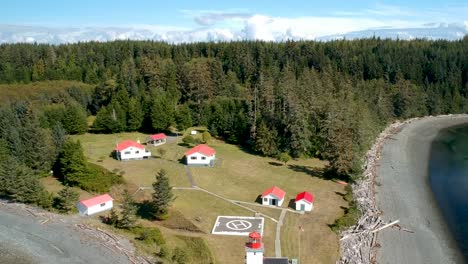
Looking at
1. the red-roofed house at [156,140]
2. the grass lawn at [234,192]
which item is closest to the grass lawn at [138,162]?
the grass lawn at [234,192]

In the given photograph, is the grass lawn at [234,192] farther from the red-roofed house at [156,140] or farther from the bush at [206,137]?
the bush at [206,137]

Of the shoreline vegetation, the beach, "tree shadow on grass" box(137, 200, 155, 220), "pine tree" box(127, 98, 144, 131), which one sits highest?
"pine tree" box(127, 98, 144, 131)

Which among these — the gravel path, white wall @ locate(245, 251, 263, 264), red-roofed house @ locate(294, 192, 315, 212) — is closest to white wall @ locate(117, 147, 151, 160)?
the gravel path

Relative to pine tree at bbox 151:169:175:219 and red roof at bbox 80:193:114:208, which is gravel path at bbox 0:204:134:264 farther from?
pine tree at bbox 151:169:175:219

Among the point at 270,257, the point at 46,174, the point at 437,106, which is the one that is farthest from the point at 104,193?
the point at 437,106

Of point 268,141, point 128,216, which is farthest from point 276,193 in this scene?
point 268,141

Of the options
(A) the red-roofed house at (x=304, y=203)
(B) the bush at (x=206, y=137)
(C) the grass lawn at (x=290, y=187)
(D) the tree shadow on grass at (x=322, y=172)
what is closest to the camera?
(C) the grass lawn at (x=290, y=187)
